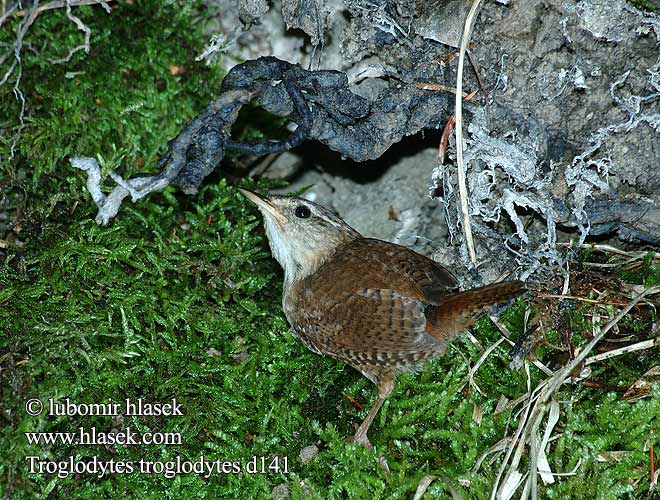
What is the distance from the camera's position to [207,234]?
3477 mm

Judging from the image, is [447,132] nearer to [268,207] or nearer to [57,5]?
[268,207]

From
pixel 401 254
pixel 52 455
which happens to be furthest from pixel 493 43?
pixel 52 455

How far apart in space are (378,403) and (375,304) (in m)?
0.40

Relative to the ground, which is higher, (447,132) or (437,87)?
(437,87)

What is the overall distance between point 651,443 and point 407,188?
188 centimetres

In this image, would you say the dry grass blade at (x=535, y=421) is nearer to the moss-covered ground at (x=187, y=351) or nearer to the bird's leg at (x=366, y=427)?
the moss-covered ground at (x=187, y=351)

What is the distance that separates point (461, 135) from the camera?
119 inches

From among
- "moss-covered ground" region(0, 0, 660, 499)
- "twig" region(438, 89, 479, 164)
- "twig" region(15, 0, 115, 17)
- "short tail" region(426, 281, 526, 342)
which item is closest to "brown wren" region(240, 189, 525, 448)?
"short tail" region(426, 281, 526, 342)

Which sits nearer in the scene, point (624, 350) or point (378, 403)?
point (624, 350)

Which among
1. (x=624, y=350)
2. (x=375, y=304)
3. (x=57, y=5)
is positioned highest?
(x=57, y=5)

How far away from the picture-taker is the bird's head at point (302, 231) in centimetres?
315

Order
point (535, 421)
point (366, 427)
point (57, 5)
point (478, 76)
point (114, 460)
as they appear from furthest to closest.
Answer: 1. point (57, 5)
2. point (478, 76)
3. point (366, 427)
4. point (114, 460)
5. point (535, 421)

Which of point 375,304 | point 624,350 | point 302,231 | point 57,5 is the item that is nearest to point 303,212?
point 302,231

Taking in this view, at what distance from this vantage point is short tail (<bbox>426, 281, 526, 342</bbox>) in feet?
8.50
